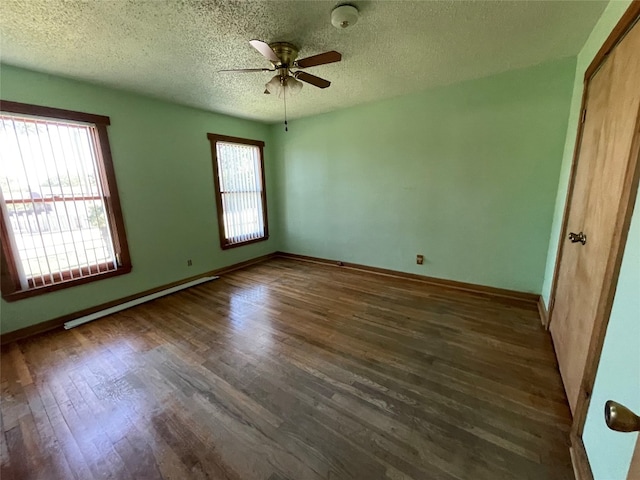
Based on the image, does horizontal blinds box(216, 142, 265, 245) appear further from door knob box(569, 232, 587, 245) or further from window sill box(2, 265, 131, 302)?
door knob box(569, 232, 587, 245)

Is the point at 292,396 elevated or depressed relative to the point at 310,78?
depressed

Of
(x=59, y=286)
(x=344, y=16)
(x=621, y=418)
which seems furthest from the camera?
(x=59, y=286)

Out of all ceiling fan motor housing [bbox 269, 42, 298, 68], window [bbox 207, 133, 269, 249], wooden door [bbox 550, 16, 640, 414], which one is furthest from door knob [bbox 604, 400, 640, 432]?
window [bbox 207, 133, 269, 249]

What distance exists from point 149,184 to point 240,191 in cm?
140

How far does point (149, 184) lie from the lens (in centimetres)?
324

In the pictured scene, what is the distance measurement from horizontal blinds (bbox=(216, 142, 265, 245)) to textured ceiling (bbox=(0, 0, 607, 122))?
4.49 feet

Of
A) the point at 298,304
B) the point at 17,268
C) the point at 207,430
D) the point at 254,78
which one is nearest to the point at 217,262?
→ the point at 298,304

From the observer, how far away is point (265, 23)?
5.79ft

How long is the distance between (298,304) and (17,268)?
104 inches

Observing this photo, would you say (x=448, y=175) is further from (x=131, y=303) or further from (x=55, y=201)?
(x=55, y=201)

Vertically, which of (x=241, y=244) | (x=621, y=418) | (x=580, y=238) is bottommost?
(x=241, y=244)

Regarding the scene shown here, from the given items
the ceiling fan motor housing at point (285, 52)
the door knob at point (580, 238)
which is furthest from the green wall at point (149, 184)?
the door knob at point (580, 238)

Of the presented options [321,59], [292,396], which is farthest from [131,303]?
[321,59]

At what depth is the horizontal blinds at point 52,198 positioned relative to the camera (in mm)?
2340
